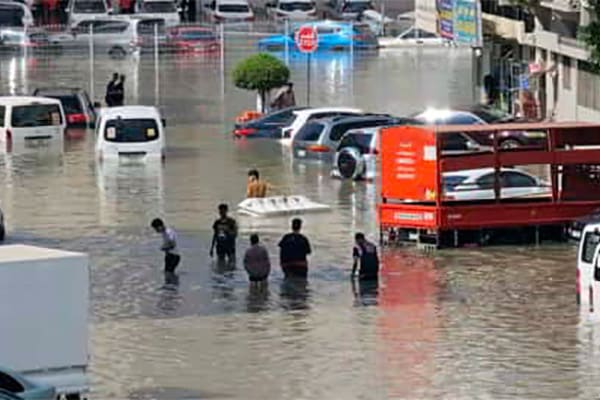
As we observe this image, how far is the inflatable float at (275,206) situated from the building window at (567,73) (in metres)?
15.4

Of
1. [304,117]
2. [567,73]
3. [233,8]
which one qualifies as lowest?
[304,117]

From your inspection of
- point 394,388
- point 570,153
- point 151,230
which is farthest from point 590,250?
point 151,230

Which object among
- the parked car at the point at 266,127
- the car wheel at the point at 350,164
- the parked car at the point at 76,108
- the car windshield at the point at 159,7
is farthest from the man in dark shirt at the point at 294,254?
the car windshield at the point at 159,7

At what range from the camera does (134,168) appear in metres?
44.5

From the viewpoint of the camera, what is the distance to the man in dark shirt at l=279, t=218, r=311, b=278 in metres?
30.6

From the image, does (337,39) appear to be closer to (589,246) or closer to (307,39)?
(307,39)

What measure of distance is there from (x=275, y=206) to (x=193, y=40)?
3665cm

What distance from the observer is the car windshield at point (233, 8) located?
81688mm

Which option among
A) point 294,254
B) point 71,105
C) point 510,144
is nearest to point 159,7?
point 71,105

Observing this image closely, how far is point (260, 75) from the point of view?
180 feet

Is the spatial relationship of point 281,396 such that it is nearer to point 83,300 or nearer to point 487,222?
point 83,300

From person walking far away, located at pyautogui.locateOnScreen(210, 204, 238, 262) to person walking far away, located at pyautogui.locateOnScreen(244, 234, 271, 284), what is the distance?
1775 mm

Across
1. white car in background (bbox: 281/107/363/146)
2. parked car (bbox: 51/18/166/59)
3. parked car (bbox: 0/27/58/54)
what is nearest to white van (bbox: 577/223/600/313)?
white car in background (bbox: 281/107/363/146)

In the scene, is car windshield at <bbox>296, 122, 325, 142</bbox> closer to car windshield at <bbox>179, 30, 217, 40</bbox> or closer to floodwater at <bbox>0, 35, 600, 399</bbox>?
floodwater at <bbox>0, 35, 600, 399</bbox>
